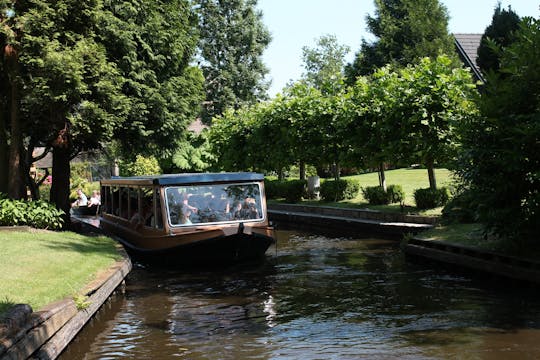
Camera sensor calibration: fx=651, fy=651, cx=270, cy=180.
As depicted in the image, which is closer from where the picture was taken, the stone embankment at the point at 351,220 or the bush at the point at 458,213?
the bush at the point at 458,213

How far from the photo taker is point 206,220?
15.9 metres

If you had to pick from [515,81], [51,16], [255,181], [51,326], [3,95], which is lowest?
[51,326]

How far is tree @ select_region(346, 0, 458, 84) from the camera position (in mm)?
37562

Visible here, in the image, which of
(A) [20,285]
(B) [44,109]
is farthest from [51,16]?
(A) [20,285]

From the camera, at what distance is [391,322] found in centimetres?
1015

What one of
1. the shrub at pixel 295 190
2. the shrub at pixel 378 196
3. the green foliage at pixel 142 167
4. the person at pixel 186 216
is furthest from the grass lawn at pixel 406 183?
the green foliage at pixel 142 167

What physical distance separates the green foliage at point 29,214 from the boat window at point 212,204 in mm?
4352

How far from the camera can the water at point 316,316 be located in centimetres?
881

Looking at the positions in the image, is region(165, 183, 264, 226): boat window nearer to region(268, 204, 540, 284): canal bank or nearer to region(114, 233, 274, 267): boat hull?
region(114, 233, 274, 267): boat hull

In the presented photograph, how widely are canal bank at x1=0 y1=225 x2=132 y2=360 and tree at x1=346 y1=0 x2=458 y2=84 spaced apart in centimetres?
2987

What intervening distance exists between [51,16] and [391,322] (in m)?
13.0

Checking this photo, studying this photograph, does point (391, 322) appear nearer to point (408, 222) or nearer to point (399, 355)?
point (399, 355)

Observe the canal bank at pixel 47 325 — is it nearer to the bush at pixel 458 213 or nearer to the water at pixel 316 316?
the water at pixel 316 316

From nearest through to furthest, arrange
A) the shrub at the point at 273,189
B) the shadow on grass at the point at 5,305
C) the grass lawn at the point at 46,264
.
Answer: the shadow on grass at the point at 5,305
the grass lawn at the point at 46,264
the shrub at the point at 273,189
